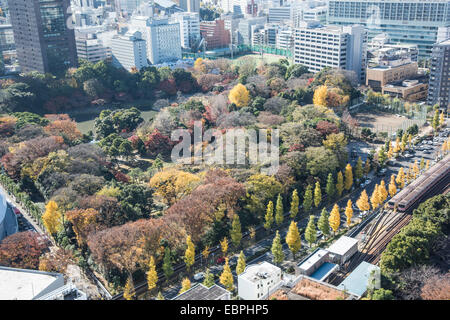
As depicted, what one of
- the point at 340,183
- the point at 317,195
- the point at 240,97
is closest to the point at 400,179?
the point at 340,183

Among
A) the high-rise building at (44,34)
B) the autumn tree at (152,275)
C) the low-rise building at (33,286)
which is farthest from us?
the high-rise building at (44,34)

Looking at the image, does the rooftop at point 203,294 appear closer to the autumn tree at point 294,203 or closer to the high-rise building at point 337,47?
the autumn tree at point 294,203

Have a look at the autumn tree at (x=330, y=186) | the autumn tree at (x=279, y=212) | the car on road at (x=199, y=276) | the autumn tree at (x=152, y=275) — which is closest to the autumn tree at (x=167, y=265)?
the autumn tree at (x=152, y=275)

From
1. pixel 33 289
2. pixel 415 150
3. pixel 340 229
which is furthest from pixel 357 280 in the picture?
pixel 415 150

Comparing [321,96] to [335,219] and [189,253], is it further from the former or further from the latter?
[189,253]

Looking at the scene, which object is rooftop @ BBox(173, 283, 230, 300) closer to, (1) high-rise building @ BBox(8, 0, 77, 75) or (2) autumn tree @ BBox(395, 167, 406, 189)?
(2) autumn tree @ BBox(395, 167, 406, 189)

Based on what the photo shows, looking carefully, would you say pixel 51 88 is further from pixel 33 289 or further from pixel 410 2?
pixel 410 2
